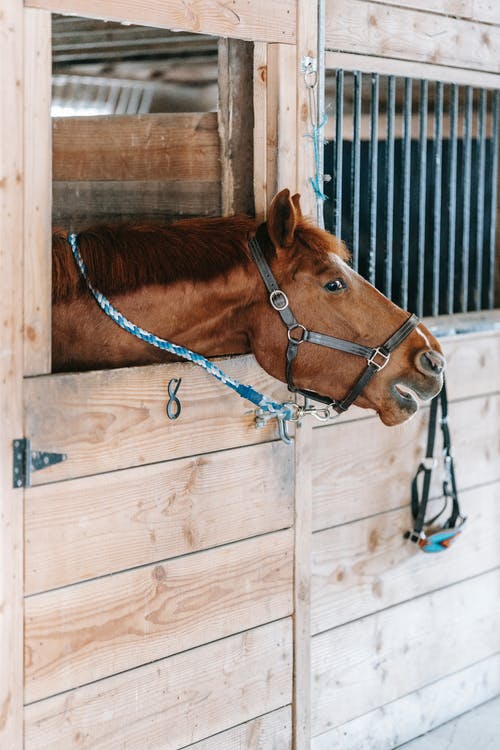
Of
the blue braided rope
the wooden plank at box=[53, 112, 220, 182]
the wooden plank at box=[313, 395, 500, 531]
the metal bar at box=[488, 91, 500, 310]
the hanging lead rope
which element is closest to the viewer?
the blue braided rope

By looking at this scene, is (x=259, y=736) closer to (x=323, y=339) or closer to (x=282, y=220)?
(x=323, y=339)

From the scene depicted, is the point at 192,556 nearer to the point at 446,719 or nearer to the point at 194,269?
the point at 194,269

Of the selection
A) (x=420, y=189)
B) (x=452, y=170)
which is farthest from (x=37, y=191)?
(x=452, y=170)

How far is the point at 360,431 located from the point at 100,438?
970 mm

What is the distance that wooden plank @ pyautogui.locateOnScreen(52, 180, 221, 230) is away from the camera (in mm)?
2652

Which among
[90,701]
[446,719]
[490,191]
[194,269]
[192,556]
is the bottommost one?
[446,719]

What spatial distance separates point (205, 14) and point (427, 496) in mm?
A: 1499

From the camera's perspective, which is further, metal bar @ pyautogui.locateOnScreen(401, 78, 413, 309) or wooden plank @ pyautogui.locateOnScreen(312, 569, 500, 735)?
metal bar @ pyautogui.locateOnScreen(401, 78, 413, 309)

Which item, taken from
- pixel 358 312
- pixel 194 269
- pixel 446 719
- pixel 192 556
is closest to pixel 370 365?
pixel 358 312

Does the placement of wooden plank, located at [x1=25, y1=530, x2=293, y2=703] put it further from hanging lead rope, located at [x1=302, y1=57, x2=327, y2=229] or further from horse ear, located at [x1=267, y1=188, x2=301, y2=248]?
hanging lead rope, located at [x1=302, y1=57, x2=327, y2=229]

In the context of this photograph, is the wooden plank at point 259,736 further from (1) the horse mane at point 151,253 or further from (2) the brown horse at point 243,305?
(1) the horse mane at point 151,253

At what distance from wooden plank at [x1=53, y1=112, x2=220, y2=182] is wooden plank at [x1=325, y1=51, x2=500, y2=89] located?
1.31ft

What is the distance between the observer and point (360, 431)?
2.84 meters

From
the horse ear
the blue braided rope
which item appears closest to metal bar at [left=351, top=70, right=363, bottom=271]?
the horse ear
